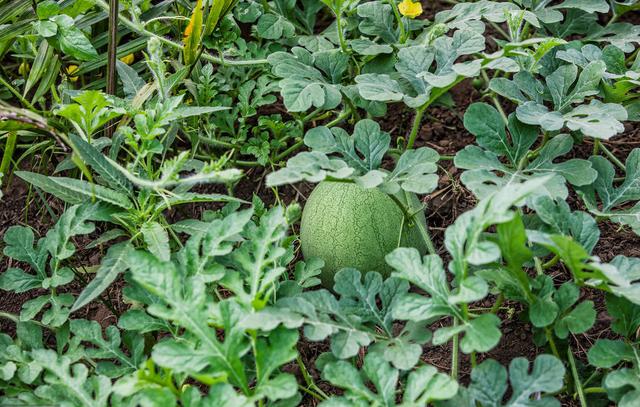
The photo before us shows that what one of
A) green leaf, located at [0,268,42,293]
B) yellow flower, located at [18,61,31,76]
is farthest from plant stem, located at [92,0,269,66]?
green leaf, located at [0,268,42,293]

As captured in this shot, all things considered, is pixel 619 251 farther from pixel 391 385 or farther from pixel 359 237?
pixel 391 385

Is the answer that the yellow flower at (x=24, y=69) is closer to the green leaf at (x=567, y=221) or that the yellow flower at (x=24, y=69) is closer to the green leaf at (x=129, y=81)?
the green leaf at (x=129, y=81)

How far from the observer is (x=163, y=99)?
2.24 m

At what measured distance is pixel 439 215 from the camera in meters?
2.73

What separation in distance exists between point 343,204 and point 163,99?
59 cm

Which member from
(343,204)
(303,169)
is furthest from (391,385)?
A: (343,204)

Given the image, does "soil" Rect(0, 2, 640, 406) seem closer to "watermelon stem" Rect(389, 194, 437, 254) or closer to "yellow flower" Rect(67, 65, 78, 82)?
"watermelon stem" Rect(389, 194, 437, 254)

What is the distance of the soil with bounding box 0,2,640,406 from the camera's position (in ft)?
7.52

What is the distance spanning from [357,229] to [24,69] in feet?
4.48

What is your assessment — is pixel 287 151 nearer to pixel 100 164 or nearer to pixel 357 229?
pixel 357 229

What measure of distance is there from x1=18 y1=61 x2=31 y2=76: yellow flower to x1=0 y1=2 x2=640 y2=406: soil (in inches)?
15.5

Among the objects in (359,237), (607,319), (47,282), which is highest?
(47,282)

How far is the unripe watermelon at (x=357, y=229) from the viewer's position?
2.26 meters

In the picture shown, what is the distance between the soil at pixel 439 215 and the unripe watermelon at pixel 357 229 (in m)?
0.29
